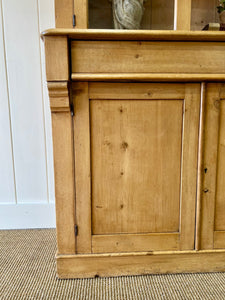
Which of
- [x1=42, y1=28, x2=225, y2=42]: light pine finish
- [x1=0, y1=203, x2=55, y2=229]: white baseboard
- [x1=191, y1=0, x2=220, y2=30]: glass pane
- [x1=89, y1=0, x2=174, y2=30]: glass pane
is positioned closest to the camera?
[x1=42, y1=28, x2=225, y2=42]: light pine finish

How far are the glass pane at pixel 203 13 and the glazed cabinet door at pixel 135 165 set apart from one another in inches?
20.7

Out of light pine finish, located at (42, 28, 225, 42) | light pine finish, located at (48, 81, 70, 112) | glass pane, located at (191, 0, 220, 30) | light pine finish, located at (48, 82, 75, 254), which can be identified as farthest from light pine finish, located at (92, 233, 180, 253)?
glass pane, located at (191, 0, 220, 30)

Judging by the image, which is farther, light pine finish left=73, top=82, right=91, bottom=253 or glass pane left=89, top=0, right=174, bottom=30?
glass pane left=89, top=0, right=174, bottom=30

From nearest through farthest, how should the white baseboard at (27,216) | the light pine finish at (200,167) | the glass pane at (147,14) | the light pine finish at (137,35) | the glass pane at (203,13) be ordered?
the light pine finish at (137,35)
the light pine finish at (200,167)
the glass pane at (147,14)
the glass pane at (203,13)
the white baseboard at (27,216)

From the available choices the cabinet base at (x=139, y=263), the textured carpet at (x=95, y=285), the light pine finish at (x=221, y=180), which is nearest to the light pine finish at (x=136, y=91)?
the light pine finish at (x=221, y=180)

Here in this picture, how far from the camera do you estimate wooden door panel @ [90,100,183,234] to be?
37.1 inches

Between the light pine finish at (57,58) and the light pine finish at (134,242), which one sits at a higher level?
the light pine finish at (57,58)

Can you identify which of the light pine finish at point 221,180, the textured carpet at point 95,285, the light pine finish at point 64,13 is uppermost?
the light pine finish at point 64,13

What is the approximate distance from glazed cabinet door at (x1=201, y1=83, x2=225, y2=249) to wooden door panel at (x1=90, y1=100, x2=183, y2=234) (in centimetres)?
12

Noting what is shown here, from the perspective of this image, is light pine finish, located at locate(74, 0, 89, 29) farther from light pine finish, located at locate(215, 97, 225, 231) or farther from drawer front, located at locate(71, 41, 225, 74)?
light pine finish, located at locate(215, 97, 225, 231)

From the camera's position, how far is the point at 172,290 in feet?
3.07

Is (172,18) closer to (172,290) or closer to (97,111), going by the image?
(97,111)

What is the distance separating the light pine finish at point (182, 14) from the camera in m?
0.93

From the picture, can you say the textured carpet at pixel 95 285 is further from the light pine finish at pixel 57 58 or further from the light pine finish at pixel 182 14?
the light pine finish at pixel 182 14
